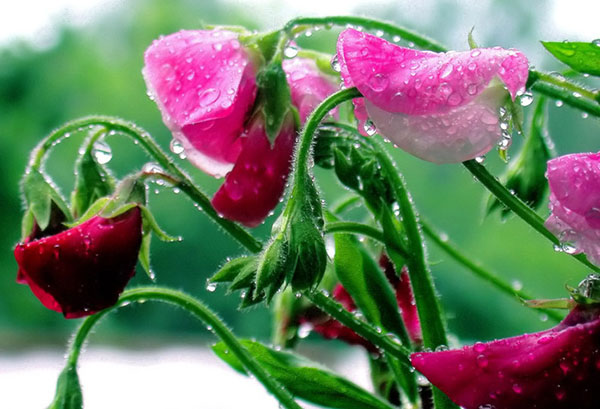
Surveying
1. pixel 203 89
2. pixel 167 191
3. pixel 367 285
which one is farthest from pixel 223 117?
pixel 167 191

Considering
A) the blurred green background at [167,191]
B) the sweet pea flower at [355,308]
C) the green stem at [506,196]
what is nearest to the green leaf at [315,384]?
the sweet pea flower at [355,308]

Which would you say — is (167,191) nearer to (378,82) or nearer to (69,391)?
(69,391)

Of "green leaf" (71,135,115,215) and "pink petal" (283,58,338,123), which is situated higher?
"pink petal" (283,58,338,123)

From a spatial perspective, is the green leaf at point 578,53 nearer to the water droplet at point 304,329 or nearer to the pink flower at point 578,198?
the pink flower at point 578,198

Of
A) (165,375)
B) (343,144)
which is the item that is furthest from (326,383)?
(165,375)

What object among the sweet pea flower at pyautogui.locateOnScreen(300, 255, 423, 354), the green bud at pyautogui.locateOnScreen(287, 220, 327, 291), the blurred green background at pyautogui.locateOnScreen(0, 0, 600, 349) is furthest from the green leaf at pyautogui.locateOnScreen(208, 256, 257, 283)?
the blurred green background at pyautogui.locateOnScreen(0, 0, 600, 349)

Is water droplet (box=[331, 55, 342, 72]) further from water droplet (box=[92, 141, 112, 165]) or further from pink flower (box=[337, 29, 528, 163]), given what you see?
water droplet (box=[92, 141, 112, 165])
